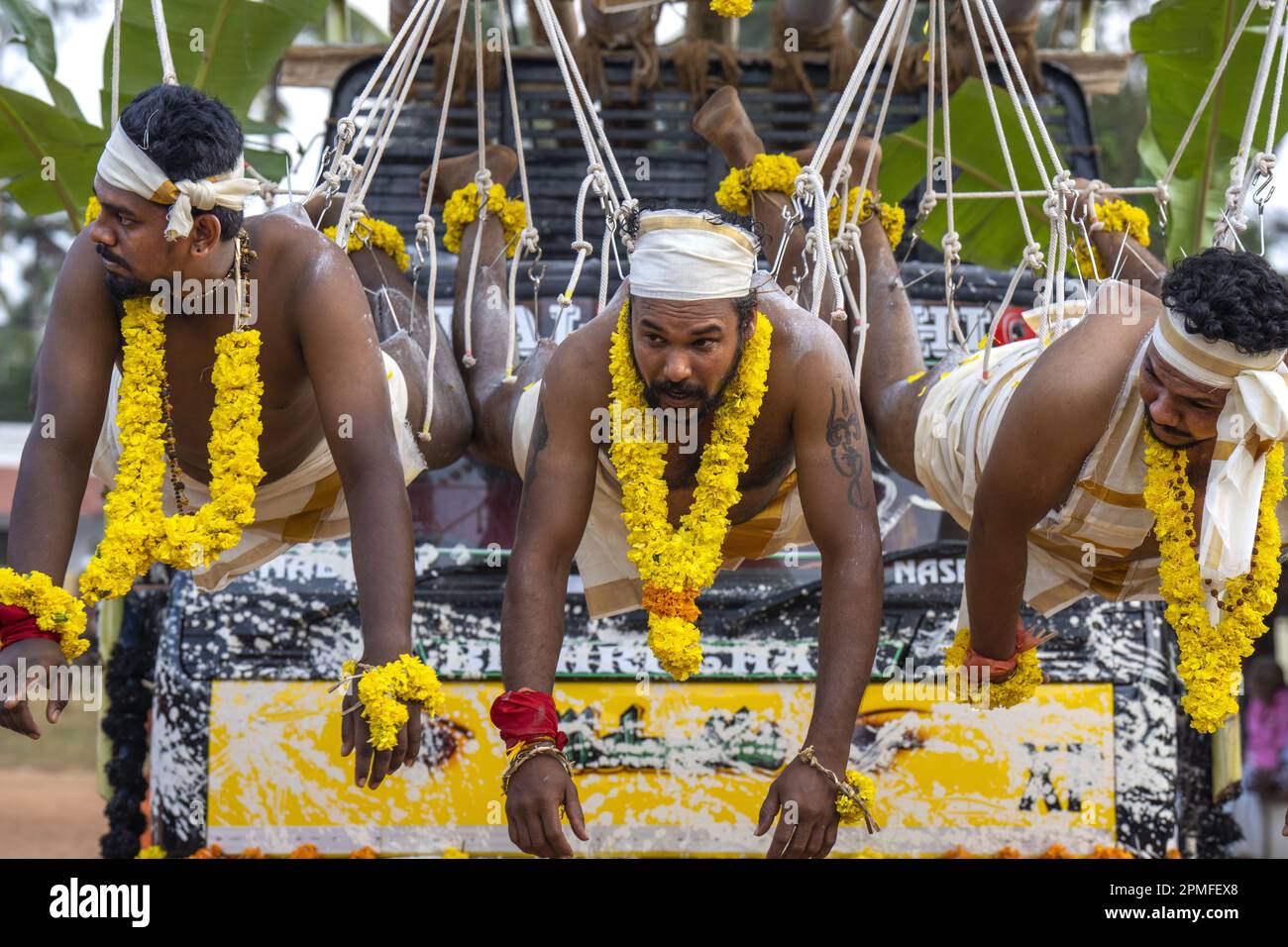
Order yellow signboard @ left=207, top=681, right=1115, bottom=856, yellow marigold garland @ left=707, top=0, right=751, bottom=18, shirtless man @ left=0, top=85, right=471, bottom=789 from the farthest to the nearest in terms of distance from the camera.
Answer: yellow signboard @ left=207, top=681, right=1115, bottom=856 → yellow marigold garland @ left=707, top=0, right=751, bottom=18 → shirtless man @ left=0, top=85, right=471, bottom=789

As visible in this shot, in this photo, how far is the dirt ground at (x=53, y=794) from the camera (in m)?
11.2

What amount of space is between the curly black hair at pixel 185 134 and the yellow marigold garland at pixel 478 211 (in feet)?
4.29

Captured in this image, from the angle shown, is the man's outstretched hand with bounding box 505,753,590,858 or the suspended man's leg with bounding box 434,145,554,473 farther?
the suspended man's leg with bounding box 434,145,554,473

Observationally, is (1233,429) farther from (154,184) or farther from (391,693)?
(154,184)

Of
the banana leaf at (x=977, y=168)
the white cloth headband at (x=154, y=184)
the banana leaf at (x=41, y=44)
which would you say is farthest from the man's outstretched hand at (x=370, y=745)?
the banana leaf at (x=41, y=44)

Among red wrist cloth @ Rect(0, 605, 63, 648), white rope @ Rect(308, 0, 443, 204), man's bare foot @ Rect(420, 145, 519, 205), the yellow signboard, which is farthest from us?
man's bare foot @ Rect(420, 145, 519, 205)

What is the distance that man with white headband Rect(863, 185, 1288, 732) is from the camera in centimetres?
337

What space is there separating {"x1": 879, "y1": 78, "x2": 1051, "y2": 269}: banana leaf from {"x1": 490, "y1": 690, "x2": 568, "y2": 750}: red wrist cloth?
316cm

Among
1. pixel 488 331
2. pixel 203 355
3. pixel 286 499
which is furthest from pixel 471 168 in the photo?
pixel 203 355

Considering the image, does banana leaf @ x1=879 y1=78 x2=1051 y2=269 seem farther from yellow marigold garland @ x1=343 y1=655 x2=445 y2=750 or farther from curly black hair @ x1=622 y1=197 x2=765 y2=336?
yellow marigold garland @ x1=343 y1=655 x2=445 y2=750

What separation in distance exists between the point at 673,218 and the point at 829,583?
34.7 inches

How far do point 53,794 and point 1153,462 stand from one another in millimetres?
12423

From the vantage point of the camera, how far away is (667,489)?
3846mm

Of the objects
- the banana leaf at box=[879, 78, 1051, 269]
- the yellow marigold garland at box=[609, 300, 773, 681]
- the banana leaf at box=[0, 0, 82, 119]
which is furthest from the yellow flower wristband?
the banana leaf at box=[0, 0, 82, 119]
